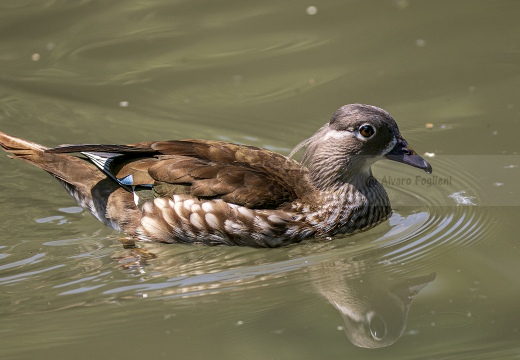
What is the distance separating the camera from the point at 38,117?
332 inches

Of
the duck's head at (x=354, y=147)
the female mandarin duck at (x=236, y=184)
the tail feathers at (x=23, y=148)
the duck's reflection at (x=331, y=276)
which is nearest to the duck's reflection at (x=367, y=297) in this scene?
the duck's reflection at (x=331, y=276)

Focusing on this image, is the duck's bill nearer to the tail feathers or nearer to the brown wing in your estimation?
the brown wing

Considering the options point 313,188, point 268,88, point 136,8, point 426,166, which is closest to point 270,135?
point 268,88

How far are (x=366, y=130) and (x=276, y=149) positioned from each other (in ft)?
4.98

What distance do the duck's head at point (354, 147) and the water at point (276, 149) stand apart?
0.50 m

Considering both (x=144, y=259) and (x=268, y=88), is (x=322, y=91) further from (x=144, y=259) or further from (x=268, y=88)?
(x=144, y=259)

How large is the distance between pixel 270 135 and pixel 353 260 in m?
2.21

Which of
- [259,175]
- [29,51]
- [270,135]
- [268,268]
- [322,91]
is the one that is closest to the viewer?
[268,268]

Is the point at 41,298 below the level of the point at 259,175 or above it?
below

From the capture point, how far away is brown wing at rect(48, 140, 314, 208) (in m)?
6.52

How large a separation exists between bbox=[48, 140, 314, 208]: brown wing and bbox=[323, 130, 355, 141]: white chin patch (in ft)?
1.34

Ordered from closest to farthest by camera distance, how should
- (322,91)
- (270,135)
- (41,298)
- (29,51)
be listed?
(41,298) → (270,135) → (322,91) → (29,51)

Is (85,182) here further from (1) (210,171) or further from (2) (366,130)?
(2) (366,130)

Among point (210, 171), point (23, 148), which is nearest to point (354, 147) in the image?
point (210, 171)
